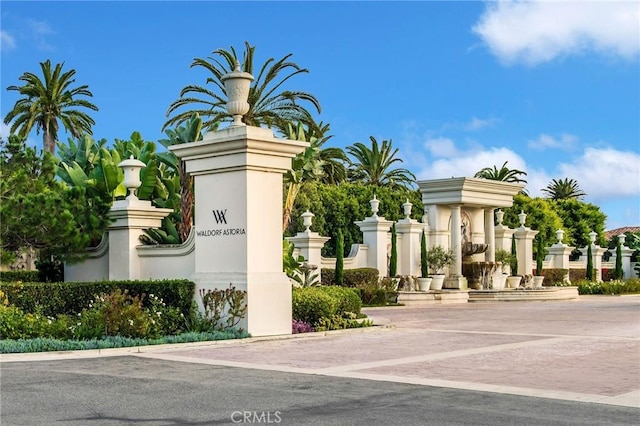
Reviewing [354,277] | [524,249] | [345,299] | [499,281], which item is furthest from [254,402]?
[524,249]

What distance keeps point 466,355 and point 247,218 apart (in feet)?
18.1

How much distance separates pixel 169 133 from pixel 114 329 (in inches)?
348

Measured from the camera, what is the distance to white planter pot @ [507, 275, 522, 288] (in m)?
41.2

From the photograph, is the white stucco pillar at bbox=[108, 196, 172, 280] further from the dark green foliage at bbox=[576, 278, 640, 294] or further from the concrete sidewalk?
the dark green foliage at bbox=[576, 278, 640, 294]

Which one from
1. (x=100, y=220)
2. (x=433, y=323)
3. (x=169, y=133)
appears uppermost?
(x=169, y=133)

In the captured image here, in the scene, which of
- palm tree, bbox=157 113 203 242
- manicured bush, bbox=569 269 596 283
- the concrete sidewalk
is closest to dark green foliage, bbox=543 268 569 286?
manicured bush, bbox=569 269 596 283

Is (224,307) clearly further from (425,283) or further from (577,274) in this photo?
(577,274)

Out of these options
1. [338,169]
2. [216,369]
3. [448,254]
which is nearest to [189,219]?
[216,369]

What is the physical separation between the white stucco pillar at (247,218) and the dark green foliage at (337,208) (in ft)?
90.2

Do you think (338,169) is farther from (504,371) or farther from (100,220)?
(504,371)

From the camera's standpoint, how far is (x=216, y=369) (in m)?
12.9

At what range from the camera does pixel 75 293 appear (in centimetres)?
1847

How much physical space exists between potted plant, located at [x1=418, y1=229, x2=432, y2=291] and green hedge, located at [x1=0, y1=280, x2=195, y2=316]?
19.4 meters

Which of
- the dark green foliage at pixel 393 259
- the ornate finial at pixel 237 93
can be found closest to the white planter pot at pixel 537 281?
the dark green foliage at pixel 393 259
